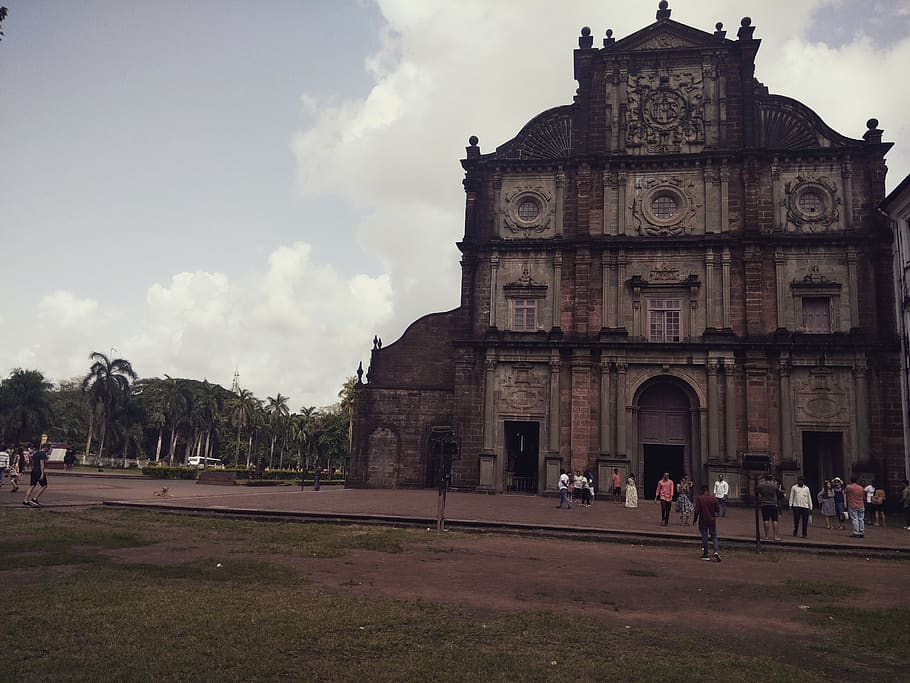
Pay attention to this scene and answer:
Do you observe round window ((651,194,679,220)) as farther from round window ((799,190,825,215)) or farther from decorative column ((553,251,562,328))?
round window ((799,190,825,215))

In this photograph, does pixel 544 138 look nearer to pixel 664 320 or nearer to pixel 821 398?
pixel 664 320

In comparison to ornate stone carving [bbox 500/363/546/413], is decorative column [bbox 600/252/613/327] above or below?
above

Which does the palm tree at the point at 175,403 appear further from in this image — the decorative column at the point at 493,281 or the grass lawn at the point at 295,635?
the grass lawn at the point at 295,635

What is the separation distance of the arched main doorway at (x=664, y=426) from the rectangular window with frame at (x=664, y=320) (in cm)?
208

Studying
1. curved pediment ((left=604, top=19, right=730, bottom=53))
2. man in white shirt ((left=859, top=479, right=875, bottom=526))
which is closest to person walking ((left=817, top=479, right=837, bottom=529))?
man in white shirt ((left=859, top=479, right=875, bottom=526))

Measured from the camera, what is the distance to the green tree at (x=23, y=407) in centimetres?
4859

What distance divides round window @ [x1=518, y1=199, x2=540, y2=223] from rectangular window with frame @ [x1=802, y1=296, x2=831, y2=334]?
12413 mm

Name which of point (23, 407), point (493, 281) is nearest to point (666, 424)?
point (493, 281)

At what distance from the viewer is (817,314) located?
29.1 meters

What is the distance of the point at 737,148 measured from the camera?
99.6 feet

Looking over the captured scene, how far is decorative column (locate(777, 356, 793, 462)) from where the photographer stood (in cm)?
2764

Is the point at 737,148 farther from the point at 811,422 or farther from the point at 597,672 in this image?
the point at 597,672

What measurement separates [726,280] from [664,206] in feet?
14.8

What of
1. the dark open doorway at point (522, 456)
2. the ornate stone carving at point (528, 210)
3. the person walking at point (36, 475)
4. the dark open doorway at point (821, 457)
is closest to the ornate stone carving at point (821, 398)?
the dark open doorway at point (821, 457)
